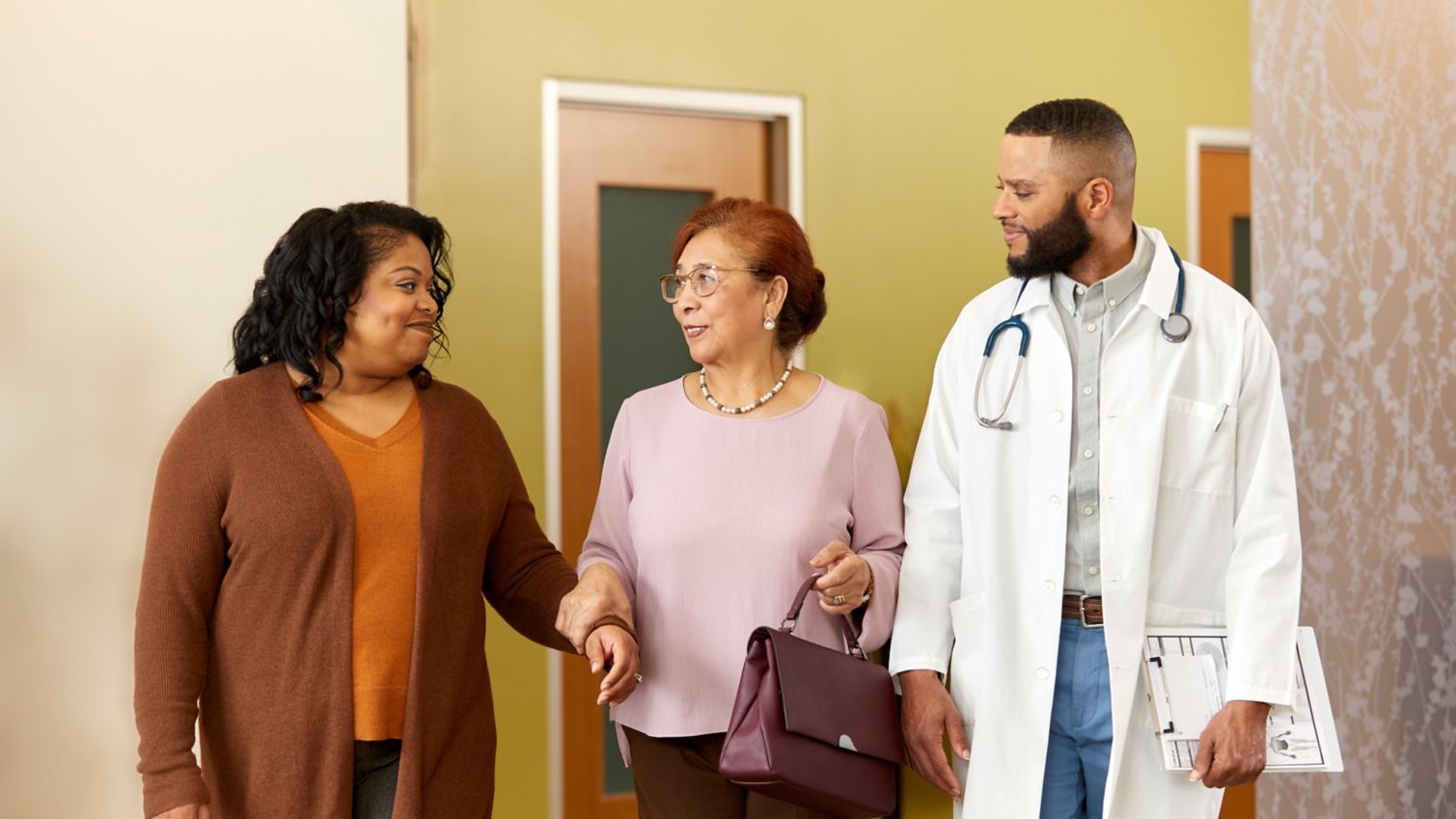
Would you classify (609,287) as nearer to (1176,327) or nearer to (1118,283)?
(1118,283)

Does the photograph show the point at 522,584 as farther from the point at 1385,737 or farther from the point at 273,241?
the point at 1385,737

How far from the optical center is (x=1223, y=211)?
408cm

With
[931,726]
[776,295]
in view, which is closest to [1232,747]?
[931,726]

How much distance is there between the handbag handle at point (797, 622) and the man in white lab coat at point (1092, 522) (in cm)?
7

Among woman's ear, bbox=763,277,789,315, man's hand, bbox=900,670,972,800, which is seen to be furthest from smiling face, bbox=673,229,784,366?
man's hand, bbox=900,670,972,800

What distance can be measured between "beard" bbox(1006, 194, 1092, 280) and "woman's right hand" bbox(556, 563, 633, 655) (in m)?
0.83

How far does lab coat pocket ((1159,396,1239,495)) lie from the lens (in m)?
2.06

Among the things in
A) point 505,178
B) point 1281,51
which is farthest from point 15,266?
point 1281,51

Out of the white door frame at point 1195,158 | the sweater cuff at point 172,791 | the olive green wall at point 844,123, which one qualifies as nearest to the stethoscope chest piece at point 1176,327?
the sweater cuff at point 172,791

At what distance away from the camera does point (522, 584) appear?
227 cm

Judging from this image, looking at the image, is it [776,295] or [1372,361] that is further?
[1372,361]

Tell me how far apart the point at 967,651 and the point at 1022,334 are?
1.67 feet

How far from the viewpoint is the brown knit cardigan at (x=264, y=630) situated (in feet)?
6.14

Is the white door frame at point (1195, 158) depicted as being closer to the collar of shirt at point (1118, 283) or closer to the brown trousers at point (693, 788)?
the collar of shirt at point (1118, 283)
